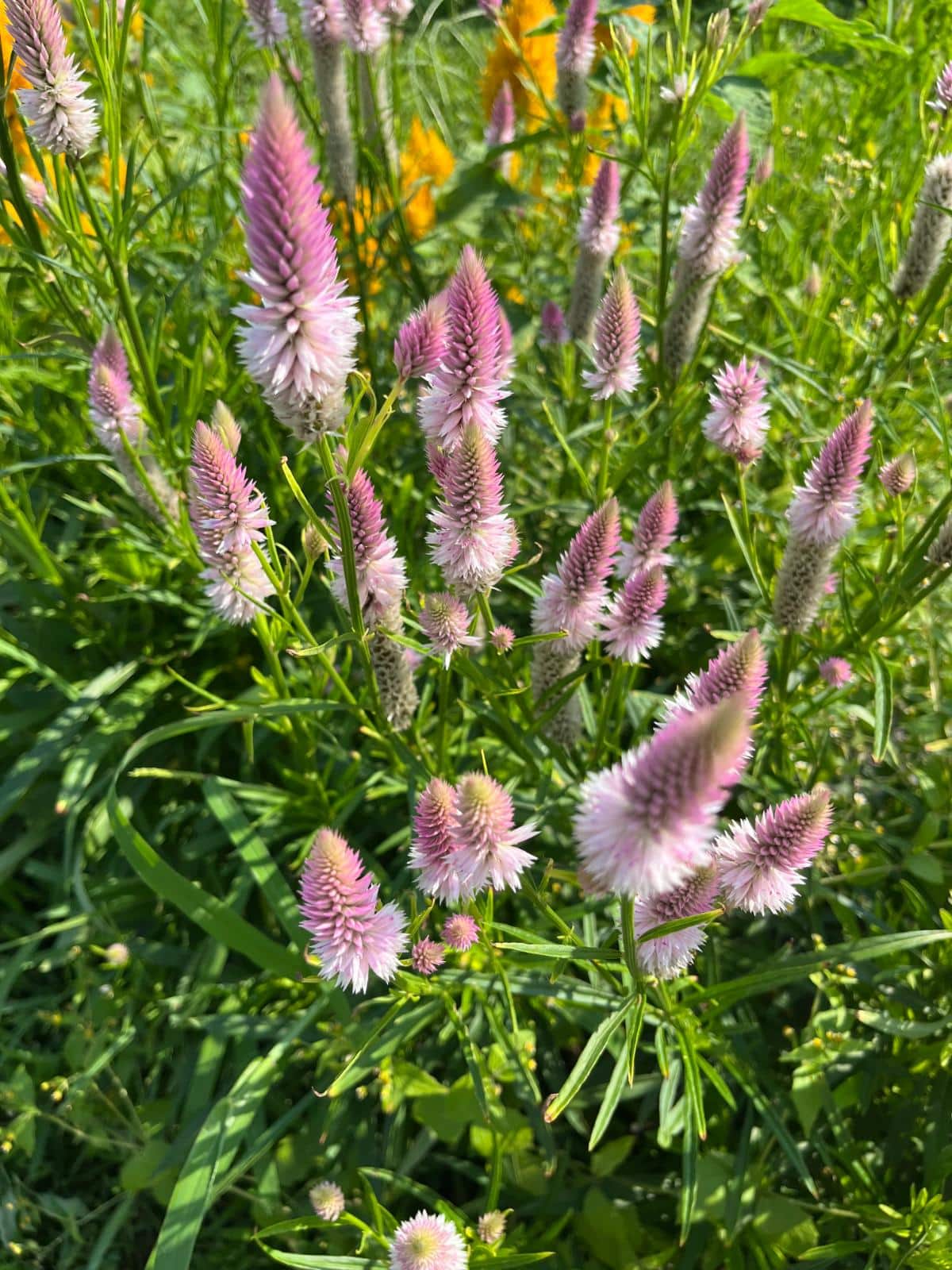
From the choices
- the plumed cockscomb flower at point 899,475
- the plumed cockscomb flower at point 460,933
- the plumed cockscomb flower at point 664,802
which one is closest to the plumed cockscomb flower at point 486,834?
the plumed cockscomb flower at point 460,933

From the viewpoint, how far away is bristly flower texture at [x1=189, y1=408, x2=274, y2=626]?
4.57 feet

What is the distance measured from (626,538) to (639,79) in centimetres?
135

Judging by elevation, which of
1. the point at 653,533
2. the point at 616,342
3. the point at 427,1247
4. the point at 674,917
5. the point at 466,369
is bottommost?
the point at 427,1247

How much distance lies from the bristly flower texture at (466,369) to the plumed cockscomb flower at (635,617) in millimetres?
416

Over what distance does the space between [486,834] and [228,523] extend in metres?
0.71

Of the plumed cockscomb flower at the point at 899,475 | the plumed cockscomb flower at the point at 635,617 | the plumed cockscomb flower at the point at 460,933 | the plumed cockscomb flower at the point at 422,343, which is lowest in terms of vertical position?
the plumed cockscomb flower at the point at 460,933

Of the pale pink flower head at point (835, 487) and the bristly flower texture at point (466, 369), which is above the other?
the bristly flower texture at point (466, 369)

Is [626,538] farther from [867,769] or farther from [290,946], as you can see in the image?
[290,946]

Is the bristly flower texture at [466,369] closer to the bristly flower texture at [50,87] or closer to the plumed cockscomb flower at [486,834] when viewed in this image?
the plumed cockscomb flower at [486,834]

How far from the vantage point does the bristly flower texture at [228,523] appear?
1393 mm

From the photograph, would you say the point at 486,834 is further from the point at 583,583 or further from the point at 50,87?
the point at 50,87

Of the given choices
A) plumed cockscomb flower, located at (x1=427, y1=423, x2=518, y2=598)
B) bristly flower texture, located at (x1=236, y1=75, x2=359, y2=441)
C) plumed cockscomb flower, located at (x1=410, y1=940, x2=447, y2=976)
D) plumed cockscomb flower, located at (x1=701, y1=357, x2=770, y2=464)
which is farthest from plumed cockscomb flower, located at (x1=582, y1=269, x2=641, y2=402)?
plumed cockscomb flower, located at (x1=410, y1=940, x2=447, y2=976)

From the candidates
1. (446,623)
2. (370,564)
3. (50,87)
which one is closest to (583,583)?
(446,623)

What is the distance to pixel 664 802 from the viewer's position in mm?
873
